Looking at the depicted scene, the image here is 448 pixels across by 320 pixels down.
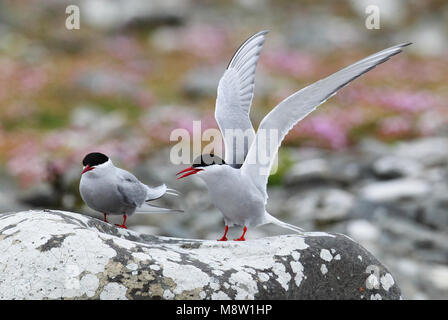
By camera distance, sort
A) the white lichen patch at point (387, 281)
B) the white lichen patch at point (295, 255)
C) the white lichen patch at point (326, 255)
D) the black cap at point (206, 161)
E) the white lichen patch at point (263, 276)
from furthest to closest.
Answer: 1. the black cap at point (206, 161)
2. the white lichen patch at point (387, 281)
3. the white lichen patch at point (326, 255)
4. the white lichen patch at point (295, 255)
5. the white lichen patch at point (263, 276)

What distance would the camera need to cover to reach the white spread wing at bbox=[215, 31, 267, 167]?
7.42 m

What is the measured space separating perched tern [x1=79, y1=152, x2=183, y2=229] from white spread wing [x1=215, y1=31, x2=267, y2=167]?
1332 millimetres

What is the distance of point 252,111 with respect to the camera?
20438 mm

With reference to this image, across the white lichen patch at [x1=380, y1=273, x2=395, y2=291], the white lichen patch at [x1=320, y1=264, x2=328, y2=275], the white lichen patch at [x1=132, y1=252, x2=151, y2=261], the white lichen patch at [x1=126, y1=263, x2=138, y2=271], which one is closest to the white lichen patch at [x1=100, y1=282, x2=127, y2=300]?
the white lichen patch at [x1=126, y1=263, x2=138, y2=271]

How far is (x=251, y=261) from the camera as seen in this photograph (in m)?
5.67

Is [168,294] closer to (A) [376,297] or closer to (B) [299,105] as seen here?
(A) [376,297]

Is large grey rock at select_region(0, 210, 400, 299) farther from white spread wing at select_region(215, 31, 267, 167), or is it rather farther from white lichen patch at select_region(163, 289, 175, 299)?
white spread wing at select_region(215, 31, 267, 167)

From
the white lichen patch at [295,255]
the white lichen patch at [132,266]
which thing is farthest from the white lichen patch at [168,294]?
the white lichen patch at [295,255]

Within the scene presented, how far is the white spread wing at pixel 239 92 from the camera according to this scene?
7418mm

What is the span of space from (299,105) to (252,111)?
1442cm

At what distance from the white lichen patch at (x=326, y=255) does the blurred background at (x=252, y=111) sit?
5.30 metres

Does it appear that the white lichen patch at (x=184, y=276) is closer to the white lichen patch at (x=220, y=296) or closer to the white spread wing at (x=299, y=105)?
the white lichen patch at (x=220, y=296)

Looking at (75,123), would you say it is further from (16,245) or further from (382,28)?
(382,28)

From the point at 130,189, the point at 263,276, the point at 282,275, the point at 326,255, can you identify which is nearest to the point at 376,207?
the point at 326,255
